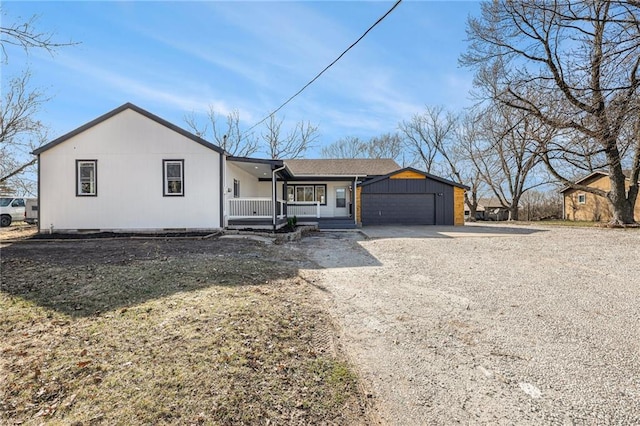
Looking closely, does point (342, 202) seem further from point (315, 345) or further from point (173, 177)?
point (315, 345)

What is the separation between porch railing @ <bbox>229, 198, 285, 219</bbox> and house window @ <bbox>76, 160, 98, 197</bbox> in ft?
16.6

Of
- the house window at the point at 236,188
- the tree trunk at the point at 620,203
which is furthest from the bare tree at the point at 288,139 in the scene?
the tree trunk at the point at 620,203

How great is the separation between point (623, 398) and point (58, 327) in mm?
5186

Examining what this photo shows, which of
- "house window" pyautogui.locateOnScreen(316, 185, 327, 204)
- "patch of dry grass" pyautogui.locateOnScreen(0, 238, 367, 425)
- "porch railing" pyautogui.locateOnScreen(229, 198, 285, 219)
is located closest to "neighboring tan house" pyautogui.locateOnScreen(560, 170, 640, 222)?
"house window" pyautogui.locateOnScreen(316, 185, 327, 204)

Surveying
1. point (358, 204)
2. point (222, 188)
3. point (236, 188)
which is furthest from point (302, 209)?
point (222, 188)

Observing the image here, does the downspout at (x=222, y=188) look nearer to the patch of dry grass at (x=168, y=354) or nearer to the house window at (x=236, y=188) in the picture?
the house window at (x=236, y=188)

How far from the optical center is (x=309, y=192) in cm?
1950

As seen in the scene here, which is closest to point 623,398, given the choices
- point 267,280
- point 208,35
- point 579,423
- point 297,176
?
point 579,423

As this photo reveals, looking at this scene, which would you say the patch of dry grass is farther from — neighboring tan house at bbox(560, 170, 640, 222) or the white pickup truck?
neighboring tan house at bbox(560, 170, 640, 222)

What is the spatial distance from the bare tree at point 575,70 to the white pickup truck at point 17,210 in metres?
25.4

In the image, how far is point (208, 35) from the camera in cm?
959

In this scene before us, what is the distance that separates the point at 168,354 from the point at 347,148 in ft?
133

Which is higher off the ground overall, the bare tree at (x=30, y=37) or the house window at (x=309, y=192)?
the bare tree at (x=30, y=37)

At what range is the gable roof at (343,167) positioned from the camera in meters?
20.0
